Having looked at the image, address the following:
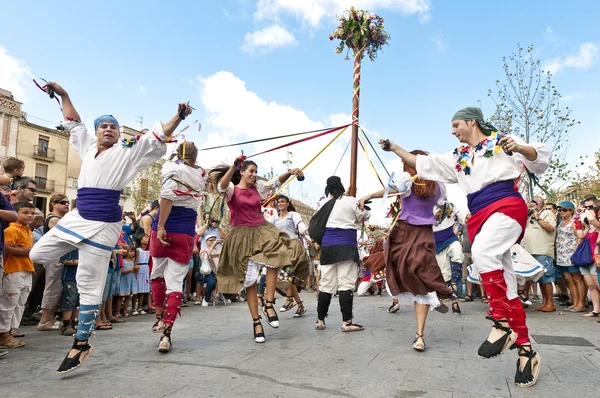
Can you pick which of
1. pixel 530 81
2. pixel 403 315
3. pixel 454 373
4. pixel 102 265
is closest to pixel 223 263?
pixel 102 265

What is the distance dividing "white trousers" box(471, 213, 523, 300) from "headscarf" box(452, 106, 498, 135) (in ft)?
2.59

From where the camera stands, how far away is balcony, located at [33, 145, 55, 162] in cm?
3278

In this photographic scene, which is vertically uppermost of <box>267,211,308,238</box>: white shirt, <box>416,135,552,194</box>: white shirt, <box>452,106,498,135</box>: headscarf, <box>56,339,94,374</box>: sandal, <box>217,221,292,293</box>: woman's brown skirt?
<box>452,106,498,135</box>: headscarf

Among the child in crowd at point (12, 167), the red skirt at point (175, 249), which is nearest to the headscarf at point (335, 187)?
the red skirt at point (175, 249)

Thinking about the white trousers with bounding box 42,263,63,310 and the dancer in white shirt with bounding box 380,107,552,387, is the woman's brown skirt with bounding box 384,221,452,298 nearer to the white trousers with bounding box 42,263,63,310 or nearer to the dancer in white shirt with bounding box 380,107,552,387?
the dancer in white shirt with bounding box 380,107,552,387

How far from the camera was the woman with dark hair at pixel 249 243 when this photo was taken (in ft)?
15.9

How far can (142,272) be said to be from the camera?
25.1 feet

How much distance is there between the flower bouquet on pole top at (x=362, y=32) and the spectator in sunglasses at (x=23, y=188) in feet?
22.7

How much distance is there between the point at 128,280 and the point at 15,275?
2546 millimetres

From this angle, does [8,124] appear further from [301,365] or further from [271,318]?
[301,365]

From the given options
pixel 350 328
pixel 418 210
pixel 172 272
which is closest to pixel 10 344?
pixel 172 272

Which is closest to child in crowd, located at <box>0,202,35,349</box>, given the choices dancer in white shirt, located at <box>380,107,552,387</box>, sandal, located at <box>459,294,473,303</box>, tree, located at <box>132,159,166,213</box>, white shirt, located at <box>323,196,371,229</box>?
white shirt, located at <box>323,196,371,229</box>

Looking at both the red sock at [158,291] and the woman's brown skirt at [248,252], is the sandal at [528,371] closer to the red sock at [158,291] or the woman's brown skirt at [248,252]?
the woman's brown skirt at [248,252]

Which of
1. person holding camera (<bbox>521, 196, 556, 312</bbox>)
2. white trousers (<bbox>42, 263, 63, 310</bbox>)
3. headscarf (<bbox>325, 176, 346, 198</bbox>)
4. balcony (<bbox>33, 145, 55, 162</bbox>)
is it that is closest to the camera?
white trousers (<bbox>42, 263, 63, 310</bbox>)
